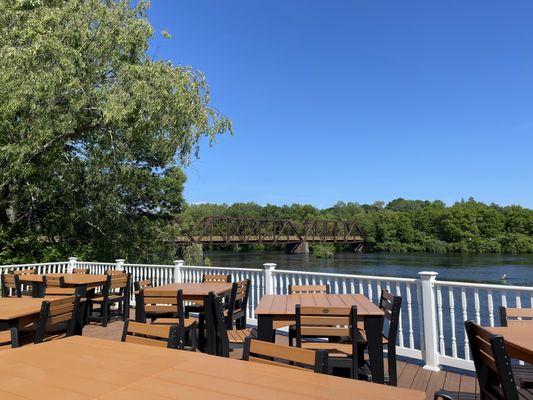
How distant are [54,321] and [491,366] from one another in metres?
3.02

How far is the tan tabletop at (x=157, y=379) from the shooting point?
1.47m

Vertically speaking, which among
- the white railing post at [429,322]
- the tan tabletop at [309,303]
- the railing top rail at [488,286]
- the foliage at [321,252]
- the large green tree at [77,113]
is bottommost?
the foliage at [321,252]

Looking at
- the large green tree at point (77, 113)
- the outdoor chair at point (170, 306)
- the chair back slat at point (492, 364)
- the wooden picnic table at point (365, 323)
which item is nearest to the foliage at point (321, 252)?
the large green tree at point (77, 113)

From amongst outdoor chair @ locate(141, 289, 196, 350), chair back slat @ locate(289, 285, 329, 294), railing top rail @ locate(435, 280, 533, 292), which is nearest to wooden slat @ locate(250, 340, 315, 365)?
outdoor chair @ locate(141, 289, 196, 350)

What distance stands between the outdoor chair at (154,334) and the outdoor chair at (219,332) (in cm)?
103

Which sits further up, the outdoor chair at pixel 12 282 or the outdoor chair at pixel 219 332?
the outdoor chair at pixel 12 282

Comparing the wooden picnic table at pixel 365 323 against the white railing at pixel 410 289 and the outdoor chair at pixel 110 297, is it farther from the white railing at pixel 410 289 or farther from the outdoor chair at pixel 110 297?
the outdoor chair at pixel 110 297

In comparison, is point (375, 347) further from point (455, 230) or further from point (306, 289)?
point (455, 230)

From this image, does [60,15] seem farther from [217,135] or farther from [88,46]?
[217,135]

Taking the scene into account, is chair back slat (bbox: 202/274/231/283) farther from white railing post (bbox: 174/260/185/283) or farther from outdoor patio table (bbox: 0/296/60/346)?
outdoor patio table (bbox: 0/296/60/346)

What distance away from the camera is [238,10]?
13211mm

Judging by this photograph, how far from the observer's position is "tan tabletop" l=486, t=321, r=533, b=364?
2.10m

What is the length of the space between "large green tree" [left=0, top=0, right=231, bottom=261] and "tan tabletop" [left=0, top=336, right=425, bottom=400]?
6.71 m

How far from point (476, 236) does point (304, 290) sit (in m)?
55.5
